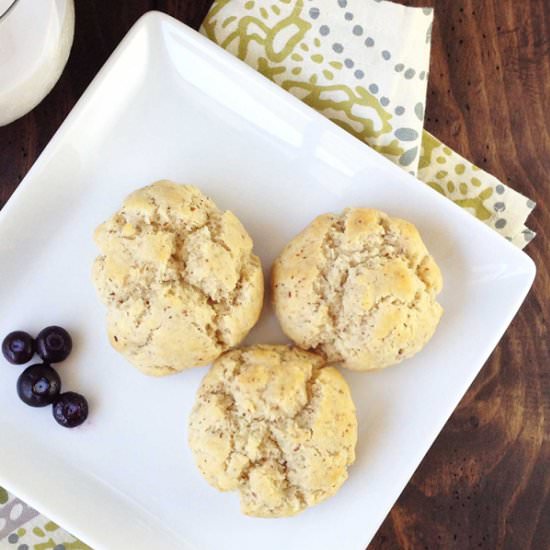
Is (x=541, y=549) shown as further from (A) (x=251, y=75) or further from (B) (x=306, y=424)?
(A) (x=251, y=75)

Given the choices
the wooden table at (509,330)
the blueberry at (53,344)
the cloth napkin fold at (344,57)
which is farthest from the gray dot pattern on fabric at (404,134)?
the blueberry at (53,344)

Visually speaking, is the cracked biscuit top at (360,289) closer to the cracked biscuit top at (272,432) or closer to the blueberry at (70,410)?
the cracked biscuit top at (272,432)

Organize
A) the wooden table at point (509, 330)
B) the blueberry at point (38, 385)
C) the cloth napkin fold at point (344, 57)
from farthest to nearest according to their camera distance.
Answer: the wooden table at point (509, 330) < the cloth napkin fold at point (344, 57) < the blueberry at point (38, 385)

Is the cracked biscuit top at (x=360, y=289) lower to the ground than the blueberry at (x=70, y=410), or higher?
higher

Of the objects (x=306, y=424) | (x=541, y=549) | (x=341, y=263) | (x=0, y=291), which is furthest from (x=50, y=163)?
(x=541, y=549)

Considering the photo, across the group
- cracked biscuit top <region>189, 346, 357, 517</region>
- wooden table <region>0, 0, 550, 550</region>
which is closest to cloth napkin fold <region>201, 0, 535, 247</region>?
wooden table <region>0, 0, 550, 550</region>

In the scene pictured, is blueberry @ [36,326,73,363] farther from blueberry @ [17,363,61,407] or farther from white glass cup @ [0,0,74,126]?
white glass cup @ [0,0,74,126]
